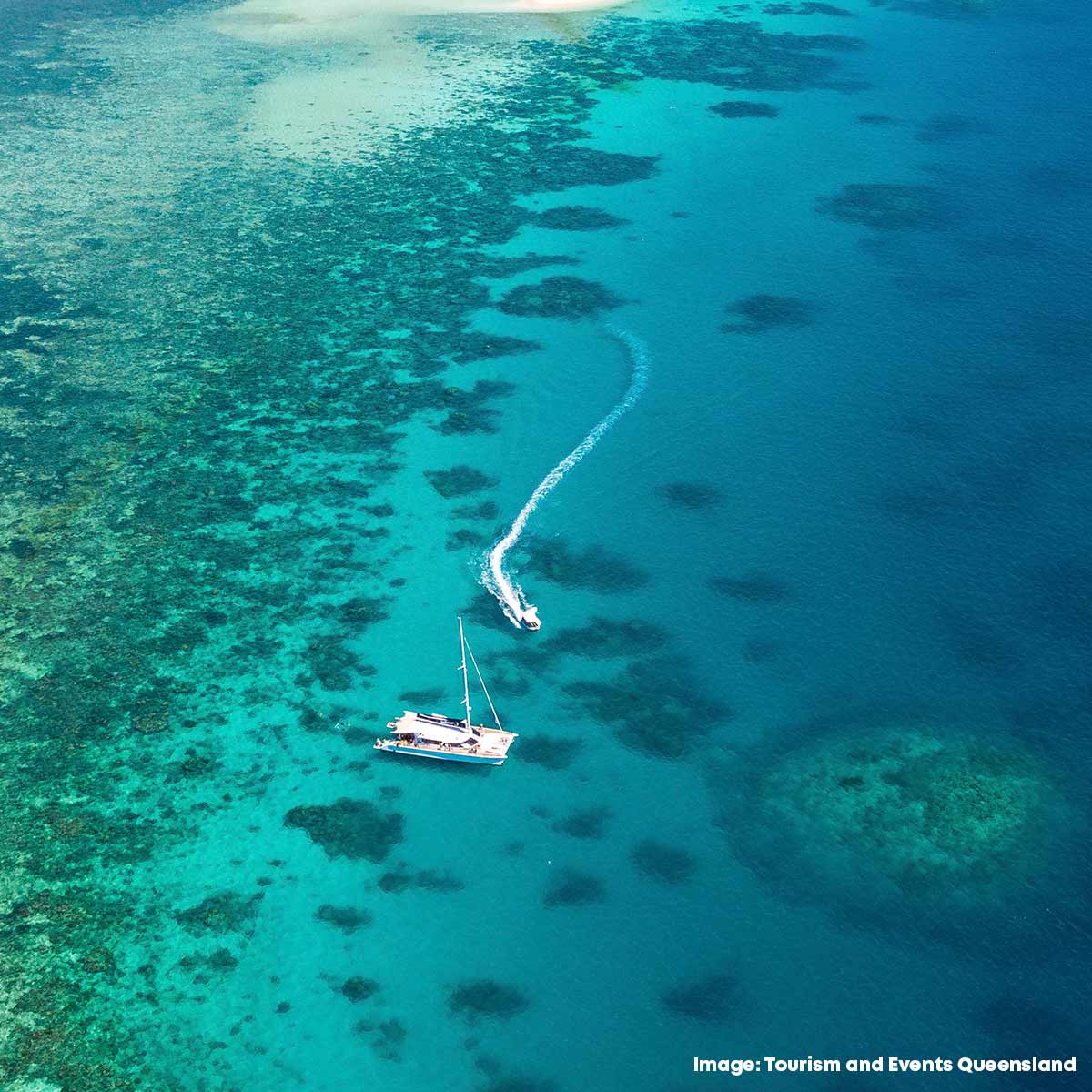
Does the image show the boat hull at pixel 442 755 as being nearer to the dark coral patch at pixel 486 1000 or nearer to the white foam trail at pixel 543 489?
the white foam trail at pixel 543 489

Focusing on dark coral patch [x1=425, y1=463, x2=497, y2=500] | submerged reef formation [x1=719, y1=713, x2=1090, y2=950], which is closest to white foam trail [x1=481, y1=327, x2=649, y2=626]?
dark coral patch [x1=425, y1=463, x2=497, y2=500]

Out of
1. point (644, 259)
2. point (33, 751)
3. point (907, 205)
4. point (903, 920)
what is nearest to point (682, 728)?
point (903, 920)

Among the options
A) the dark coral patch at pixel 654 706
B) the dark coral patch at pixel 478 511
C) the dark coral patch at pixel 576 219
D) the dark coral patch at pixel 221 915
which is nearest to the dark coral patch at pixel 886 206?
the dark coral patch at pixel 576 219

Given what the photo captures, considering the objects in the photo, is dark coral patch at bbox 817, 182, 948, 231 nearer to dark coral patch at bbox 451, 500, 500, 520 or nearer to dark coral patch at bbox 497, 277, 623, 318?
dark coral patch at bbox 497, 277, 623, 318

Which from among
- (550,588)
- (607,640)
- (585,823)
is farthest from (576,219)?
(585,823)

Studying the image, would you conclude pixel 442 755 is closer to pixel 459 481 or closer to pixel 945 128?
pixel 459 481
